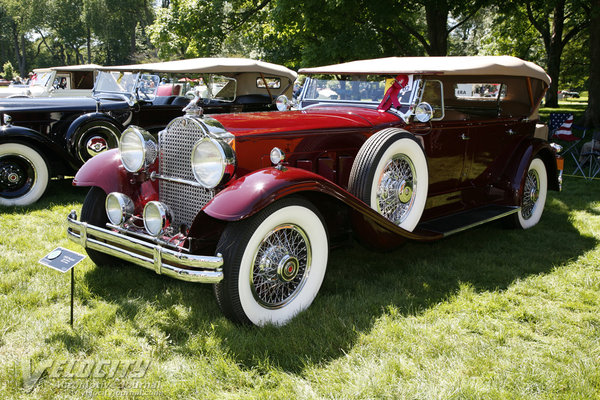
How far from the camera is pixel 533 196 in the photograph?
Result: 5.87 meters

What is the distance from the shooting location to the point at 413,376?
2.73m

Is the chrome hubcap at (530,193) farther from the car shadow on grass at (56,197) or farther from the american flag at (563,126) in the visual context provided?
the car shadow on grass at (56,197)

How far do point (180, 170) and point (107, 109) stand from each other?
4765mm

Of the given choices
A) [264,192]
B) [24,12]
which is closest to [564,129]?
[264,192]

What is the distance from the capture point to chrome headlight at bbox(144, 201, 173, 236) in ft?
10.9

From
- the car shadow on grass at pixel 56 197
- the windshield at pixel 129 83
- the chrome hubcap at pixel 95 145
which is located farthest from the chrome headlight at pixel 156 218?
the windshield at pixel 129 83

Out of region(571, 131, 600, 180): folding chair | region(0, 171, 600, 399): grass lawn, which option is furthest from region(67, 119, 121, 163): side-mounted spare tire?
region(571, 131, 600, 180): folding chair

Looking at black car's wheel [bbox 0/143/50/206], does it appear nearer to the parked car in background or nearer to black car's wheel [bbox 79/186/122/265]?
black car's wheel [bbox 79/186/122/265]

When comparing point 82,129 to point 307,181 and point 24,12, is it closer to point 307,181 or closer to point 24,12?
point 307,181

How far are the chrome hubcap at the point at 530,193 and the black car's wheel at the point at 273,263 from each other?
3326mm

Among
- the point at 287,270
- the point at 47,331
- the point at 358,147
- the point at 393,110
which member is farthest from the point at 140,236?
the point at 393,110

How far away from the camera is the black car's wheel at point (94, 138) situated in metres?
7.14

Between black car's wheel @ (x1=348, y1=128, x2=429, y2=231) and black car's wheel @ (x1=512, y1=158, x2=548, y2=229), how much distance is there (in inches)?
79.2

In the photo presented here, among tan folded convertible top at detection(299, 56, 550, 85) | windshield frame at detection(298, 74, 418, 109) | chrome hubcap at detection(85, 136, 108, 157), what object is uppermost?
tan folded convertible top at detection(299, 56, 550, 85)
